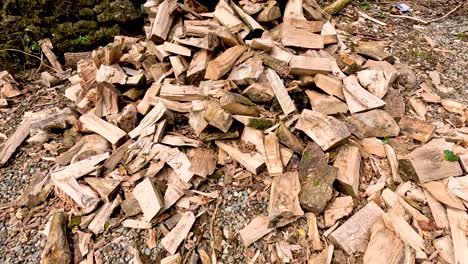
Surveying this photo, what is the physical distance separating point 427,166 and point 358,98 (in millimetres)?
747

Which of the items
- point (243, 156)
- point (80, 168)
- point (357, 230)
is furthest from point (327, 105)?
point (80, 168)

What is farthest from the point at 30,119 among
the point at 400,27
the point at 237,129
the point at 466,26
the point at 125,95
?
the point at 466,26

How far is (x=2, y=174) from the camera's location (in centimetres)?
316

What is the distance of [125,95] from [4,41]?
2.20 m

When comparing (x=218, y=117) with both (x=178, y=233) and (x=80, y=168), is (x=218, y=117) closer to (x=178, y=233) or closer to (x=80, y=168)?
(x=178, y=233)

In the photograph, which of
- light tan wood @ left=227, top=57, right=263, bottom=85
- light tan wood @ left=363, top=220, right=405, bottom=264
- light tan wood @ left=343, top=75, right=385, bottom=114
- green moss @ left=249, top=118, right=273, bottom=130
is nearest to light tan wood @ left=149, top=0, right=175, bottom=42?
light tan wood @ left=227, top=57, right=263, bottom=85

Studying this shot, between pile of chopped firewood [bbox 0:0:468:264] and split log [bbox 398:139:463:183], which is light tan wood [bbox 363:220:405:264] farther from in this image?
split log [bbox 398:139:463:183]

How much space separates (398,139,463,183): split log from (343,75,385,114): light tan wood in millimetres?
498

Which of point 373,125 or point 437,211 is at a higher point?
point 373,125

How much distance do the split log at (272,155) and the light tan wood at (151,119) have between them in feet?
3.10

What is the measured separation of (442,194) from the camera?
2.45m

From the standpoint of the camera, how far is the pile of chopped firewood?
7.88 feet

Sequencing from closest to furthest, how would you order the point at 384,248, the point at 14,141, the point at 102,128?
the point at 384,248 < the point at 102,128 < the point at 14,141

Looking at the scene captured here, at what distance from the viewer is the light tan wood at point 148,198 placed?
250 cm
